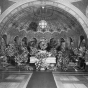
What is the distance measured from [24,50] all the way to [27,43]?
5.20 meters

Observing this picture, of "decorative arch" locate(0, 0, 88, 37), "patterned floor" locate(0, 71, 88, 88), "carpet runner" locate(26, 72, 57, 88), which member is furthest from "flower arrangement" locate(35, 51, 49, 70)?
"decorative arch" locate(0, 0, 88, 37)

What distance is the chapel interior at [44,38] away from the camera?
47.8 feet

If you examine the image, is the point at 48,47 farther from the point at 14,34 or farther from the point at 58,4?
the point at 58,4

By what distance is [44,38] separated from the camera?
68.7 feet

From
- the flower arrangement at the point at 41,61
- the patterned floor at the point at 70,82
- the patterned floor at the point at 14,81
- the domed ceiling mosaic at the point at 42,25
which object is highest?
the domed ceiling mosaic at the point at 42,25

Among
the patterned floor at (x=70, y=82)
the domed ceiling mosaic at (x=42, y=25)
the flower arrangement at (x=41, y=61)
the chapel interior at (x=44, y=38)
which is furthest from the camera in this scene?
the domed ceiling mosaic at (x=42, y=25)

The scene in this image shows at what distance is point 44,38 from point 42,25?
7.95ft

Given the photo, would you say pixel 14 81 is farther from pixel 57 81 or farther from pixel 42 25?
pixel 42 25

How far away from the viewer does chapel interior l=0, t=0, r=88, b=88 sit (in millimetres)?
14578

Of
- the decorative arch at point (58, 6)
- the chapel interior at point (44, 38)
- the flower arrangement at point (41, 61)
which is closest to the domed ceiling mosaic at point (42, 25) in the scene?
the chapel interior at point (44, 38)

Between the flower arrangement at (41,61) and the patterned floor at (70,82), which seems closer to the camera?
the patterned floor at (70,82)

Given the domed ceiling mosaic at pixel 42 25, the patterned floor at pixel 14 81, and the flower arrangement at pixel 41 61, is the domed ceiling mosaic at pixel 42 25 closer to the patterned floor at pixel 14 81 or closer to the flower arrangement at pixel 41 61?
the flower arrangement at pixel 41 61

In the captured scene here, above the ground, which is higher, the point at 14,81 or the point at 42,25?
the point at 42,25

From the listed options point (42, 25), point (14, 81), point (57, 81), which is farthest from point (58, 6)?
point (14, 81)
